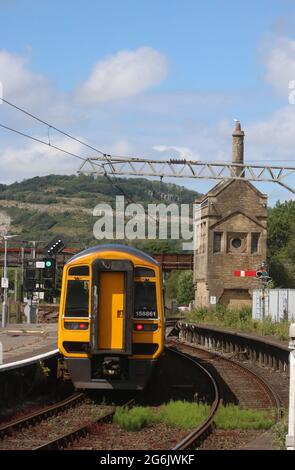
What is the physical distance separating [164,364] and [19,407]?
10380mm

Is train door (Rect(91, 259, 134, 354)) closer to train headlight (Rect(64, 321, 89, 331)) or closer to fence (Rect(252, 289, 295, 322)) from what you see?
train headlight (Rect(64, 321, 89, 331))

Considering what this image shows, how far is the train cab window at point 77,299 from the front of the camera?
16.7m

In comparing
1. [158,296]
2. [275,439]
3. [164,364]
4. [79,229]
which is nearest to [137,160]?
[164,364]

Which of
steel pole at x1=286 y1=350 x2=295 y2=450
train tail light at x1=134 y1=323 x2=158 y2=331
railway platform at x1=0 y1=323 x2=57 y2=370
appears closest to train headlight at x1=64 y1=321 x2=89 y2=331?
train tail light at x1=134 y1=323 x2=158 y2=331

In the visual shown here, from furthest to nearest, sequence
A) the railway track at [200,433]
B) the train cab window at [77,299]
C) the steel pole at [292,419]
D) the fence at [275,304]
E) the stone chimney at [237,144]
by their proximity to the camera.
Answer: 1. the stone chimney at [237,144]
2. the fence at [275,304]
3. the train cab window at [77,299]
4. the railway track at [200,433]
5. the steel pole at [292,419]

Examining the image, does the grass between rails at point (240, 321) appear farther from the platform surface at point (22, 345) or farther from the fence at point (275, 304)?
the platform surface at point (22, 345)

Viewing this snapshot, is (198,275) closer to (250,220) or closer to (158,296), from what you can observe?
(250,220)

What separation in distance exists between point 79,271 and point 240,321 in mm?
23570

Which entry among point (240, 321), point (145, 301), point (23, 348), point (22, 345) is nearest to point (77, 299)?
point (145, 301)

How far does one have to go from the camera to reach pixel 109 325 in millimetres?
16422

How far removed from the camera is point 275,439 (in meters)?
12.0

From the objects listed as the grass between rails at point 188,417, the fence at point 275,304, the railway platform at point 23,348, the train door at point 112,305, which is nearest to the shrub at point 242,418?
the grass between rails at point 188,417

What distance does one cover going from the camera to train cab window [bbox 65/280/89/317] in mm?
16672

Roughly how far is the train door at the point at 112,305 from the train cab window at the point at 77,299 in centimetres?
37
